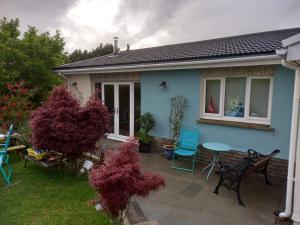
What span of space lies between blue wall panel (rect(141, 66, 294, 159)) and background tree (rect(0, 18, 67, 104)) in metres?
6.90

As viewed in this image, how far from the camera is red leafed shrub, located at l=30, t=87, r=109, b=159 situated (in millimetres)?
4578

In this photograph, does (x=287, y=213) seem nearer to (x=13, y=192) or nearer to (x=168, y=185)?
(x=168, y=185)

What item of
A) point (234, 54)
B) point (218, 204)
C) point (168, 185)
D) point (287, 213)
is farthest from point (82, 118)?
point (287, 213)

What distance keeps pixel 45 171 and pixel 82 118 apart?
203 cm

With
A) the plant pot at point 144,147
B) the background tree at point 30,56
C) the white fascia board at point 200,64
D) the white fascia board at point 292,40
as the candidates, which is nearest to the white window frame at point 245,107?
the white fascia board at point 200,64

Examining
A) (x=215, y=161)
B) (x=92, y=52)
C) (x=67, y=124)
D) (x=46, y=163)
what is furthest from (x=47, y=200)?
(x=92, y=52)

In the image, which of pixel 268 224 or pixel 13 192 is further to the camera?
pixel 13 192

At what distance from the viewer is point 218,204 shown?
162 inches

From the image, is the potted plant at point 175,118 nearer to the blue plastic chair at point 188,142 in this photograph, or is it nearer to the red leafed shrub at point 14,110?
the blue plastic chair at point 188,142

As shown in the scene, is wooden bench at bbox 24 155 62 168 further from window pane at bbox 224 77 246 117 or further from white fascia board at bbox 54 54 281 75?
window pane at bbox 224 77 246 117

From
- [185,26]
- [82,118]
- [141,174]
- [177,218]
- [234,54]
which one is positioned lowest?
[177,218]

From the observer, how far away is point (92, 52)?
112ft

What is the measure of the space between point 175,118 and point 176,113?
0.59 ft

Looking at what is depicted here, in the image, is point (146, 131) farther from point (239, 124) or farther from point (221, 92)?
point (239, 124)
